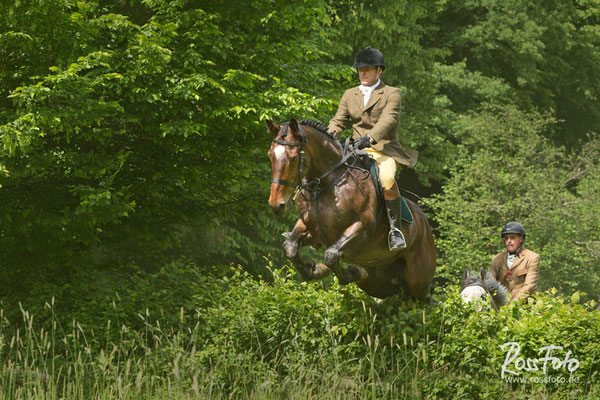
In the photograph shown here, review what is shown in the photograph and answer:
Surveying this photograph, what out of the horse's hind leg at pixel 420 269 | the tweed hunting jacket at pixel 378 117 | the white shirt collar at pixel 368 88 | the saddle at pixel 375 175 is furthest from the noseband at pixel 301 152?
the horse's hind leg at pixel 420 269

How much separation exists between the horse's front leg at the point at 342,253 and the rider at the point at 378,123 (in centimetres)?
52

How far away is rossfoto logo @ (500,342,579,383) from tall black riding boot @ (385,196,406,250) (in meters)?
1.60

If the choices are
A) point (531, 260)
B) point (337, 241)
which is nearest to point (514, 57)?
point (531, 260)

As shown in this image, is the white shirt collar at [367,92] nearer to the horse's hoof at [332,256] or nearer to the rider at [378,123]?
the rider at [378,123]

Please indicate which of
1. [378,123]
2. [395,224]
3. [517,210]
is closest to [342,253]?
[395,224]

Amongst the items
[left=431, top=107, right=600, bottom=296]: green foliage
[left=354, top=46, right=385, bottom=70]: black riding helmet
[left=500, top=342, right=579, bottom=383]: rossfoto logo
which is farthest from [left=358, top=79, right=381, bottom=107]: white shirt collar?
[left=431, top=107, right=600, bottom=296]: green foliage

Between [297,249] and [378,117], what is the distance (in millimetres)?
1792

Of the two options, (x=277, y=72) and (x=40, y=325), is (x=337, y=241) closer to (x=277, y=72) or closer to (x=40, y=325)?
(x=40, y=325)

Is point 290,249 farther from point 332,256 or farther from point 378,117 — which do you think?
point 378,117

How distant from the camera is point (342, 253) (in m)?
8.09

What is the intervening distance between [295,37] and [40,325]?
267 inches

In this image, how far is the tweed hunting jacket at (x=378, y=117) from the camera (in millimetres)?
8727

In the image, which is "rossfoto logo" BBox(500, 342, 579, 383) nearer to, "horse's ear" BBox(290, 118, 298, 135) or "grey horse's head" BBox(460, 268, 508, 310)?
"grey horse's head" BBox(460, 268, 508, 310)

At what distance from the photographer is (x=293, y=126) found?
7.88 meters
